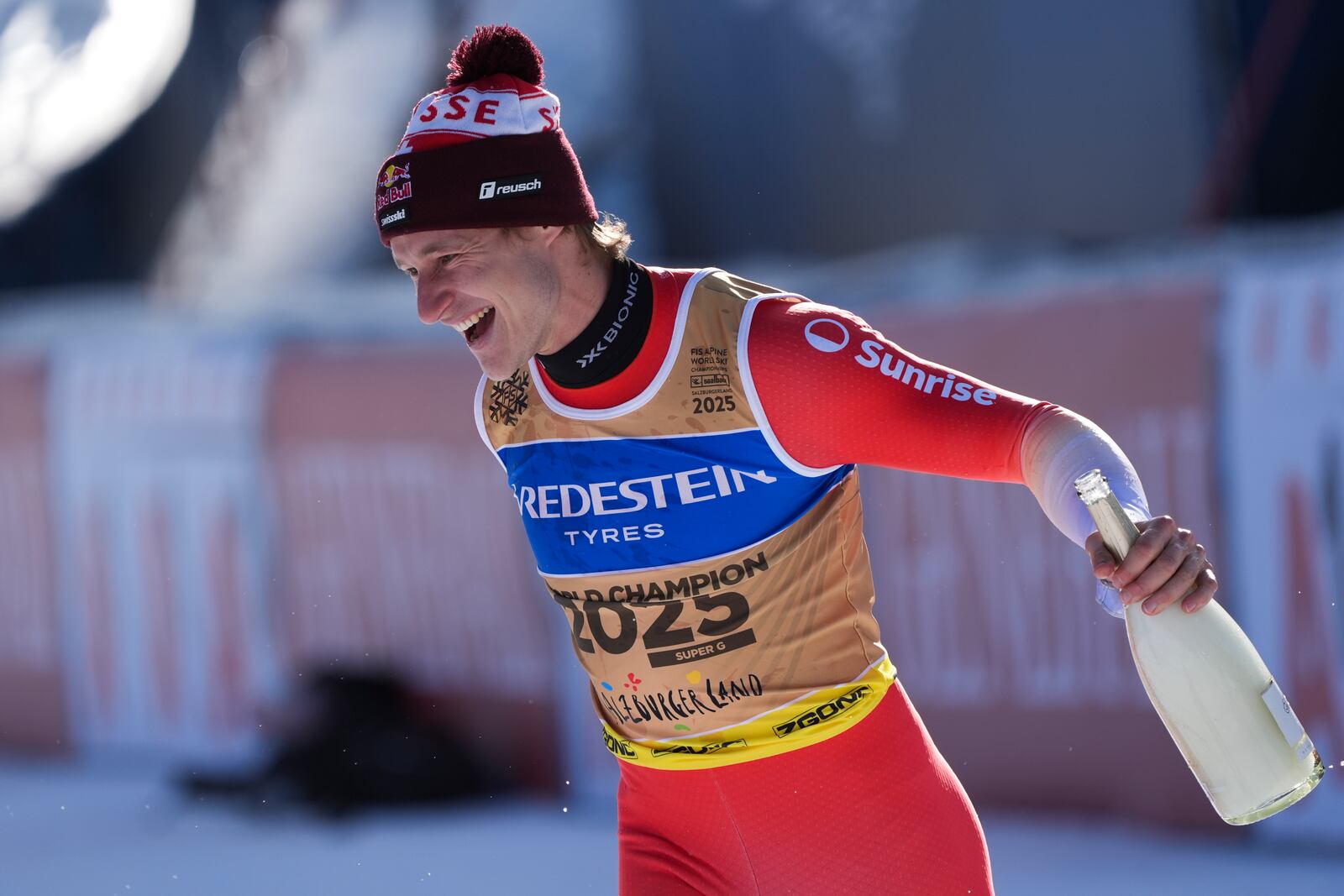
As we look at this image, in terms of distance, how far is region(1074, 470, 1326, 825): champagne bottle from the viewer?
190 centimetres

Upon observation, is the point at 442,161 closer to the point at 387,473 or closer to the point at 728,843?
the point at 728,843

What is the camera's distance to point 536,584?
6199 mm

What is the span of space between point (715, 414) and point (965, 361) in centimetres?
335

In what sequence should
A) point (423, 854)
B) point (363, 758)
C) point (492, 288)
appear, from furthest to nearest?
1. point (363, 758)
2. point (423, 854)
3. point (492, 288)

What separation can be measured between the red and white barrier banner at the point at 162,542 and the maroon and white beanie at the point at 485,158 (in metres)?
4.86

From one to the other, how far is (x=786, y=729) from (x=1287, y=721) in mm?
685

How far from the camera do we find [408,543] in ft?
21.4

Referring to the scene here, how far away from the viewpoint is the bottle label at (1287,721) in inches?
75.0

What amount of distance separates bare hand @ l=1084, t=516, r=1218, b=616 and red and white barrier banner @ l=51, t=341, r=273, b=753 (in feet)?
18.3

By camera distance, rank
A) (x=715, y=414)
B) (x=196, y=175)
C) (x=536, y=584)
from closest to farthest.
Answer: (x=715, y=414)
(x=536, y=584)
(x=196, y=175)

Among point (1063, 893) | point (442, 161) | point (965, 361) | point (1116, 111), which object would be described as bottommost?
point (1063, 893)

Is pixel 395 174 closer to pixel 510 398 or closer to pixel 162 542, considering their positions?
pixel 510 398

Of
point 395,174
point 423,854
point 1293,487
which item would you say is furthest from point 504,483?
point 395,174

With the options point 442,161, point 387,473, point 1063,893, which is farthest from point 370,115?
point 442,161
